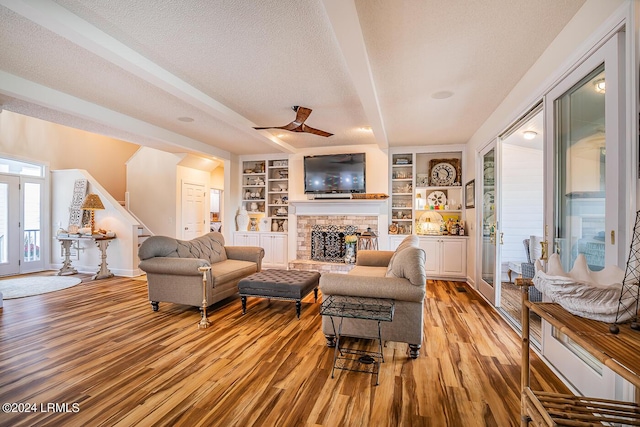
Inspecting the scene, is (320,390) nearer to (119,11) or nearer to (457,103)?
(119,11)

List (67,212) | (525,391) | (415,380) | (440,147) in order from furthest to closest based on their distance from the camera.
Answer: (67,212), (440,147), (415,380), (525,391)

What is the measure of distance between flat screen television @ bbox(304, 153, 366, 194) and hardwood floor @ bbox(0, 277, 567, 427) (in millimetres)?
2990

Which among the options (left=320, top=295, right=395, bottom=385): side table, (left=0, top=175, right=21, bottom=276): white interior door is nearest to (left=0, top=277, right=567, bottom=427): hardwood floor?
(left=320, top=295, right=395, bottom=385): side table

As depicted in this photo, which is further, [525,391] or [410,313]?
[410,313]

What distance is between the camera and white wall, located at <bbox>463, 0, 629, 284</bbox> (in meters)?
1.87

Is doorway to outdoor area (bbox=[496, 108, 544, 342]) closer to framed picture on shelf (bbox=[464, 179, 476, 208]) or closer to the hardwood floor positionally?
framed picture on shelf (bbox=[464, 179, 476, 208])

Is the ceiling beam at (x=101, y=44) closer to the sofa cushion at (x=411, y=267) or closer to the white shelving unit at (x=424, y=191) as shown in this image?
the sofa cushion at (x=411, y=267)

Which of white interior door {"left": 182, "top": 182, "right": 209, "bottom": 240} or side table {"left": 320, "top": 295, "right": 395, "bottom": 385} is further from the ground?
white interior door {"left": 182, "top": 182, "right": 209, "bottom": 240}

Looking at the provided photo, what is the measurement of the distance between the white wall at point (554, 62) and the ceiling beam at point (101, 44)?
11.1 ft

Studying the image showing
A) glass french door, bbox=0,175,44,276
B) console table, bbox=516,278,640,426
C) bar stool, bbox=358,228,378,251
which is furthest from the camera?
glass french door, bbox=0,175,44,276

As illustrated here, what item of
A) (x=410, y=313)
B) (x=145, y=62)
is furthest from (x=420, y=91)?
(x=145, y=62)

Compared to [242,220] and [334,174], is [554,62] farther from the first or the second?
[242,220]

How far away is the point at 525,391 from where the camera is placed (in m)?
1.39

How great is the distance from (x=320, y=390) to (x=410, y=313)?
0.97 meters
